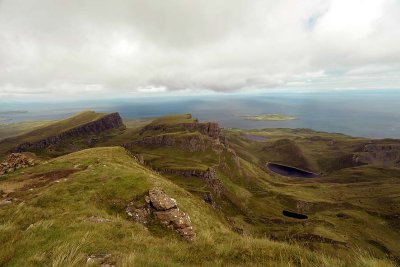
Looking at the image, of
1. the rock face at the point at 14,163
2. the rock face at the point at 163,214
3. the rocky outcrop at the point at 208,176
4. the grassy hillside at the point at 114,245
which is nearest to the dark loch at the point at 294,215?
the rocky outcrop at the point at 208,176

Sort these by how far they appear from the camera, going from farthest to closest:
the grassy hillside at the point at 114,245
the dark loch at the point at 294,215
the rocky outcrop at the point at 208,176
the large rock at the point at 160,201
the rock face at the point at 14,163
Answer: the rocky outcrop at the point at 208,176 < the dark loch at the point at 294,215 < the rock face at the point at 14,163 < the large rock at the point at 160,201 < the grassy hillside at the point at 114,245

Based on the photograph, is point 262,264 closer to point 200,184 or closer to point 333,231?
point 333,231

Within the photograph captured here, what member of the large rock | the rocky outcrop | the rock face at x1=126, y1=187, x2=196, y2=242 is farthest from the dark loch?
the rock face at x1=126, y1=187, x2=196, y2=242

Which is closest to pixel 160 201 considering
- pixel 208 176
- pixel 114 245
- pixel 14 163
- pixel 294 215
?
pixel 114 245

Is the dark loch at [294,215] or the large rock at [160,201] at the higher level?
the large rock at [160,201]

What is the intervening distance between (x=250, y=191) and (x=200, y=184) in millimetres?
49036

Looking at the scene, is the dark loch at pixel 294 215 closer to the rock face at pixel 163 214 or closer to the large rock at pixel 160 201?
the large rock at pixel 160 201

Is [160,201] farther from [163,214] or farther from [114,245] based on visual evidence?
[114,245]

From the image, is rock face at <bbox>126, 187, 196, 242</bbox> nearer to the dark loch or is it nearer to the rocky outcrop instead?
the rocky outcrop

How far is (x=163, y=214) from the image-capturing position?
28625mm

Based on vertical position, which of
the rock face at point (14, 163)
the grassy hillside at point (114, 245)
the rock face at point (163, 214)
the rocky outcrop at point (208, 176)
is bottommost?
the rocky outcrop at point (208, 176)

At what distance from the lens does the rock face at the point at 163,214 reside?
2681cm

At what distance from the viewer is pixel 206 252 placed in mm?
11789

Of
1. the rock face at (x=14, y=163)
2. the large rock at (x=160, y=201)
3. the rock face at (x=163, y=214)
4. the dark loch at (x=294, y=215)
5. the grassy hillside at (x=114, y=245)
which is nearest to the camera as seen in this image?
the grassy hillside at (x=114, y=245)
